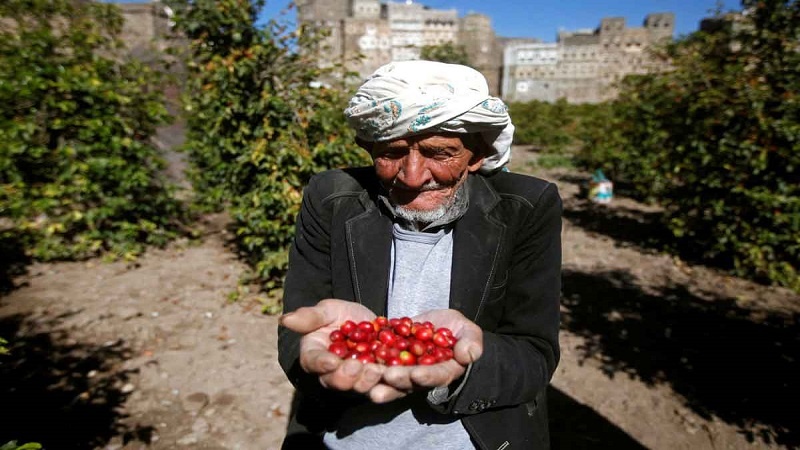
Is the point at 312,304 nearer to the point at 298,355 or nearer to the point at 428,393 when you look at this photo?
the point at 298,355

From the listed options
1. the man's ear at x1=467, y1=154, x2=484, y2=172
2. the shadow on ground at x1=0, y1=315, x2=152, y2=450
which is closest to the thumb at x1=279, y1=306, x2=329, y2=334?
A: the man's ear at x1=467, y1=154, x2=484, y2=172

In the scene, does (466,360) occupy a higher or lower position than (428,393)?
higher

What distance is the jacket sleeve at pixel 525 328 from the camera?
4.89 feet

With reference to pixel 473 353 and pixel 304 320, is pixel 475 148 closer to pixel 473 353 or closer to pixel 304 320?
pixel 473 353

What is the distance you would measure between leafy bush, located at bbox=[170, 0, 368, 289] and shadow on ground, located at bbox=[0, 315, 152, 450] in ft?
6.27

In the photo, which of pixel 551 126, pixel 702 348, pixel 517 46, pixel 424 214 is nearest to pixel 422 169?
pixel 424 214

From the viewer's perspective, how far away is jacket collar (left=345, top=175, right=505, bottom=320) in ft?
5.47

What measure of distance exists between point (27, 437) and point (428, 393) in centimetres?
348

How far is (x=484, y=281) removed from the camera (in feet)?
5.48

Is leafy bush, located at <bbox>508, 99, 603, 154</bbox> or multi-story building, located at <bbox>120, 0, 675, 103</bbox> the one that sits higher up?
multi-story building, located at <bbox>120, 0, 675, 103</bbox>

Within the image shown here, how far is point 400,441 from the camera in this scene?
1.66 m

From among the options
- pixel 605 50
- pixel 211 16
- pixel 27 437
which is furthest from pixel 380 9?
pixel 27 437

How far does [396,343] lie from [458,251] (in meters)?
0.42

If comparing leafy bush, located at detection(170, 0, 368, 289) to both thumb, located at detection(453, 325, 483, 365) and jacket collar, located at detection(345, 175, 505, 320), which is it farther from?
thumb, located at detection(453, 325, 483, 365)
